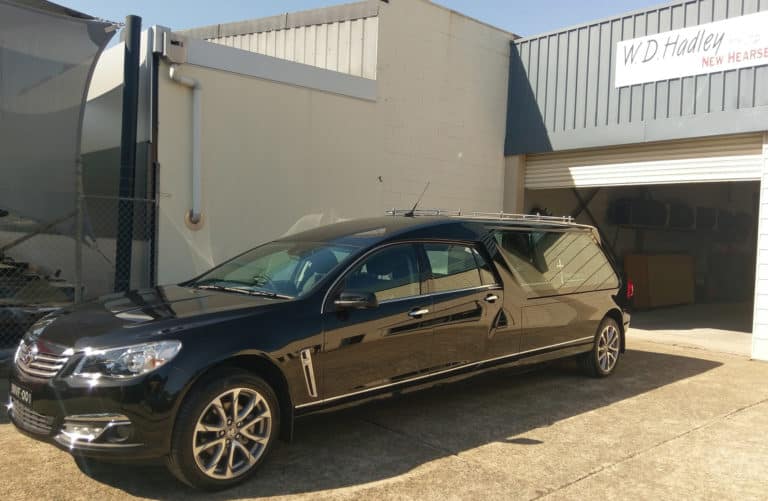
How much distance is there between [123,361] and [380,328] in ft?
5.61

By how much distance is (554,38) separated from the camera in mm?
11055

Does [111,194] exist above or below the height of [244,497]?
above

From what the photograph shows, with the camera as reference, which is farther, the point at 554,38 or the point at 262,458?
the point at 554,38

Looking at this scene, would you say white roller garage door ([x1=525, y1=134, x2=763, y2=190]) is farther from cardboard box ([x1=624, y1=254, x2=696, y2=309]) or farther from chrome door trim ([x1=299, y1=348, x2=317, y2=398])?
chrome door trim ([x1=299, y1=348, x2=317, y2=398])

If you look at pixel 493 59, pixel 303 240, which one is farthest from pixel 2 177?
pixel 493 59

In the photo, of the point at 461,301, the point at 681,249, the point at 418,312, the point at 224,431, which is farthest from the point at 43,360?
the point at 681,249

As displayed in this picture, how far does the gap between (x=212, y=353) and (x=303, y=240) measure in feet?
5.78

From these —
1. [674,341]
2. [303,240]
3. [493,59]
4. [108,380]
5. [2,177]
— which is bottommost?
[674,341]

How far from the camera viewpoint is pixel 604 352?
6828 mm

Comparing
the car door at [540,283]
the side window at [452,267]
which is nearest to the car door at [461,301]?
the side window at [452,267]

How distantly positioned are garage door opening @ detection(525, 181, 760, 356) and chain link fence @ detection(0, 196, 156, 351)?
7642 mm

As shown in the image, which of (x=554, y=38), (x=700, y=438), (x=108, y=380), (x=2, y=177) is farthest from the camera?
(x=554, y=38)

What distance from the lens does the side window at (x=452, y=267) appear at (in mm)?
4961

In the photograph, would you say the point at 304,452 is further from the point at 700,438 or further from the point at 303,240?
the point at 700,438
